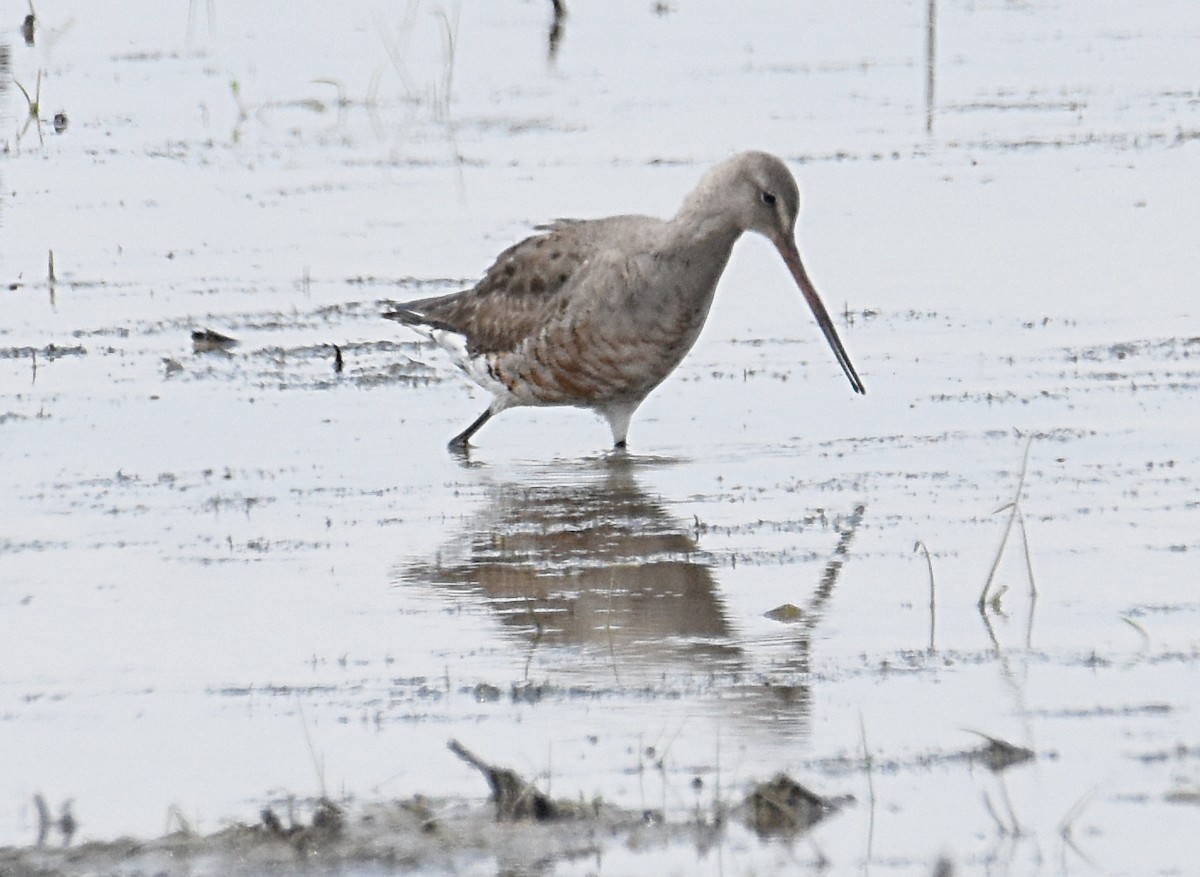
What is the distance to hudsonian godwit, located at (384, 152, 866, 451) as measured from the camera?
8273mm

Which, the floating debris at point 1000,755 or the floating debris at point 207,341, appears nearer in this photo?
the floating debris at point 1000,755

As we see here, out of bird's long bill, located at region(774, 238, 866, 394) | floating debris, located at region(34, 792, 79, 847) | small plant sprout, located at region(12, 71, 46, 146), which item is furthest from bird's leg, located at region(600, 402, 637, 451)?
small plant sprout, located at region(12, 71, 46, 146)

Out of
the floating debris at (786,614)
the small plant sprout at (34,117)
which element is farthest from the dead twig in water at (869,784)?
the small plant sprout at (34,117)

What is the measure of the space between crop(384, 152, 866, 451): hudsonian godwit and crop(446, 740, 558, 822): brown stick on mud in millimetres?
3719

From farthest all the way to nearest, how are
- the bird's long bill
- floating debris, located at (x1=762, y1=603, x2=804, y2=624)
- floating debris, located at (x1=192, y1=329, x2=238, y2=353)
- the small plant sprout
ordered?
1. the small plant sprout
2. floating debris, located at (x1=192, y1=329, x2=238, y2=353)
3. the bird's long bill
4. floating debris, located at (x1=762, y1=603, x2=804, y2=624)

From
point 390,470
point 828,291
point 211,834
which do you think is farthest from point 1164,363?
point 211,834

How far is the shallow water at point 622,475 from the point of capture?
4.84 m

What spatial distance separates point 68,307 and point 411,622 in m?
5.12

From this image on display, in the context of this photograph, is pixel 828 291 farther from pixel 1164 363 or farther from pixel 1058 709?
pixel 1058 709

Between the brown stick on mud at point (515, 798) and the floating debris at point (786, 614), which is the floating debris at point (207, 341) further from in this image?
the brown stick on mud at point (515, 798)

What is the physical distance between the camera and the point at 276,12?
67.5 feet

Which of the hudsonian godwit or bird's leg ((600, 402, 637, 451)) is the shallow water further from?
the hudsonian godwit

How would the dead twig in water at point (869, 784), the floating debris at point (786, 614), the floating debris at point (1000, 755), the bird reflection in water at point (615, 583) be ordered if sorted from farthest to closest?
the floating debris at point (786, 614) → the bird reflection in water at point (615, 583) → the floating debris at point (1000, 755) → the dead twig in water at point (869, 784)

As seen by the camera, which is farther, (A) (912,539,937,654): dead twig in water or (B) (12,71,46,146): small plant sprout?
(B) (12,71,46,146): small plant sprout
